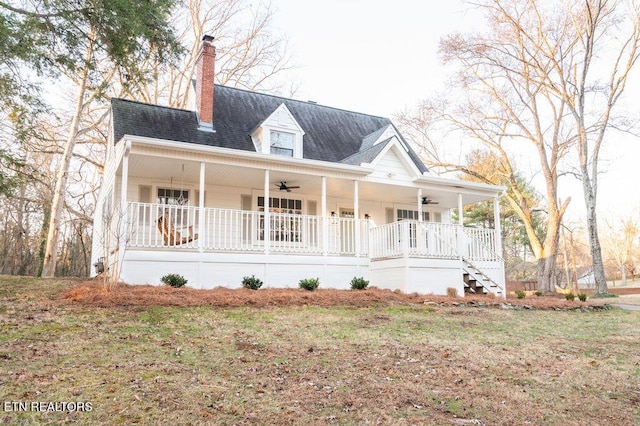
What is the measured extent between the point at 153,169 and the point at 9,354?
8.01 meters

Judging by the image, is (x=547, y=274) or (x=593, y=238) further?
(x=547, y=274)

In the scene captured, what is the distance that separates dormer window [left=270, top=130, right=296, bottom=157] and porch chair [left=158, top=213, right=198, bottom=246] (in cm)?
416

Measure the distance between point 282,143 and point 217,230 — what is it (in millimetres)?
3372

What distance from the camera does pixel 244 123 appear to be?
50.7 feet

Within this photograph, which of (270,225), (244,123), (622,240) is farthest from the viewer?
(622,240)

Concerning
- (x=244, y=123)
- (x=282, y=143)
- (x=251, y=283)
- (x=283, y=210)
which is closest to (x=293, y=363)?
(x=251, y=283)

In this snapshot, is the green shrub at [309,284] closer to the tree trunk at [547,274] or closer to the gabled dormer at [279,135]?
the gabled dormer at [279,135]

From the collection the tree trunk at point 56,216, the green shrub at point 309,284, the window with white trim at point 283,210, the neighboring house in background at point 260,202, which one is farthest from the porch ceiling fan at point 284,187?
the tree trunk at point 56,216

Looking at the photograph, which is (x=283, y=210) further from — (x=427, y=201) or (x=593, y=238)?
(x=593, y=238)

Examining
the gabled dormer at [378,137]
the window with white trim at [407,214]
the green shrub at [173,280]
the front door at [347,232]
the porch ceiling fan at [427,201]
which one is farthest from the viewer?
the window with white trim at [407,214]

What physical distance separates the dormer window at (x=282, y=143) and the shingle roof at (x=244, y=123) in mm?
589

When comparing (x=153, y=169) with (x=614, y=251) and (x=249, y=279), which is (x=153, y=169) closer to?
(x=249, y=279)

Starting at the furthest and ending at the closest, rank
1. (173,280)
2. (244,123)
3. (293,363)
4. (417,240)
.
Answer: (244,123)
(417,240)
(173,280)
(293,363)

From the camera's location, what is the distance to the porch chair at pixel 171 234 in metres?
11.2
